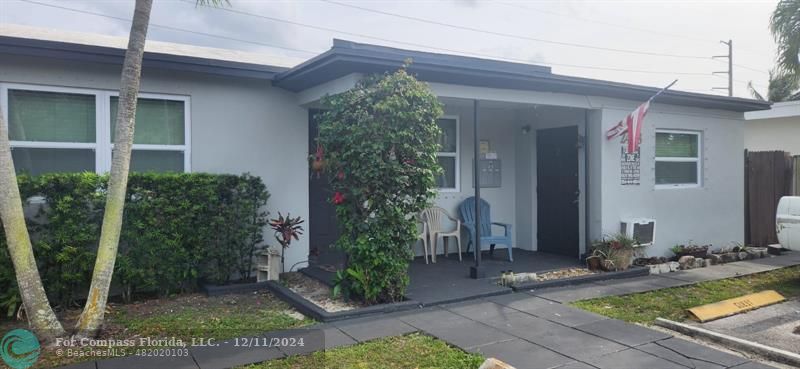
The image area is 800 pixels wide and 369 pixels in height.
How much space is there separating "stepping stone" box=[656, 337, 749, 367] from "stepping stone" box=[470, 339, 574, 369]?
98 cm

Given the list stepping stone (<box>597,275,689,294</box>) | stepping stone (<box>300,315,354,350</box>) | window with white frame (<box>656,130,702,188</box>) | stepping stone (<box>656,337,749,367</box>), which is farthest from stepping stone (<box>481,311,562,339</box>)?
window with white frame (<box>656,130,702,188</box>)

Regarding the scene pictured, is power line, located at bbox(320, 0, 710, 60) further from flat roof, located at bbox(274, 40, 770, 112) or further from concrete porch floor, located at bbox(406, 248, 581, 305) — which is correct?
concrete porch floor, located at bbox(406, 248, 581, 305)

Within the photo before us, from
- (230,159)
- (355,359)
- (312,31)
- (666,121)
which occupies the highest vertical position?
(312,31)

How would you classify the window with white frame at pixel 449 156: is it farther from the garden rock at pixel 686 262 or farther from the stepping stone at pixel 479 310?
the garden rock at pixel 686 262

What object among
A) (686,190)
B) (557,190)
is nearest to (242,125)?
(557,190)

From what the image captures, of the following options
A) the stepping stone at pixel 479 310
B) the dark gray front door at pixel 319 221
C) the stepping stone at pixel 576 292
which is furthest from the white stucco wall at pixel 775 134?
the dark gray front door at pixel 319 221

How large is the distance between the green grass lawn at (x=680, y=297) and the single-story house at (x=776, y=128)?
604 cm

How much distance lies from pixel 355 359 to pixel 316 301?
1.65m

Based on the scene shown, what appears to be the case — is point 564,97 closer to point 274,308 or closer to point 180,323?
point 274,308

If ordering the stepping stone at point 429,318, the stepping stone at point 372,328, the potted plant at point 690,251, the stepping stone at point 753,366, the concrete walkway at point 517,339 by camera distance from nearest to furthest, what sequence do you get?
1. the stepping stone at point 753,366
2. the concrete walkway at point 517,339
3. the stepping stone at point 372,328
4. the stepping stone at point 429,318
5. the potted plant at point 690,251

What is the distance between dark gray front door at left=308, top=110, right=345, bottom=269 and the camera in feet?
23.4

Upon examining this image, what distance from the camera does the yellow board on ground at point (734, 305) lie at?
4.98 metres

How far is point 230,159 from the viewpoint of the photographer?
6457mm

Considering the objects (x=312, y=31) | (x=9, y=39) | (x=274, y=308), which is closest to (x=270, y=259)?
(x=274, y=308)
